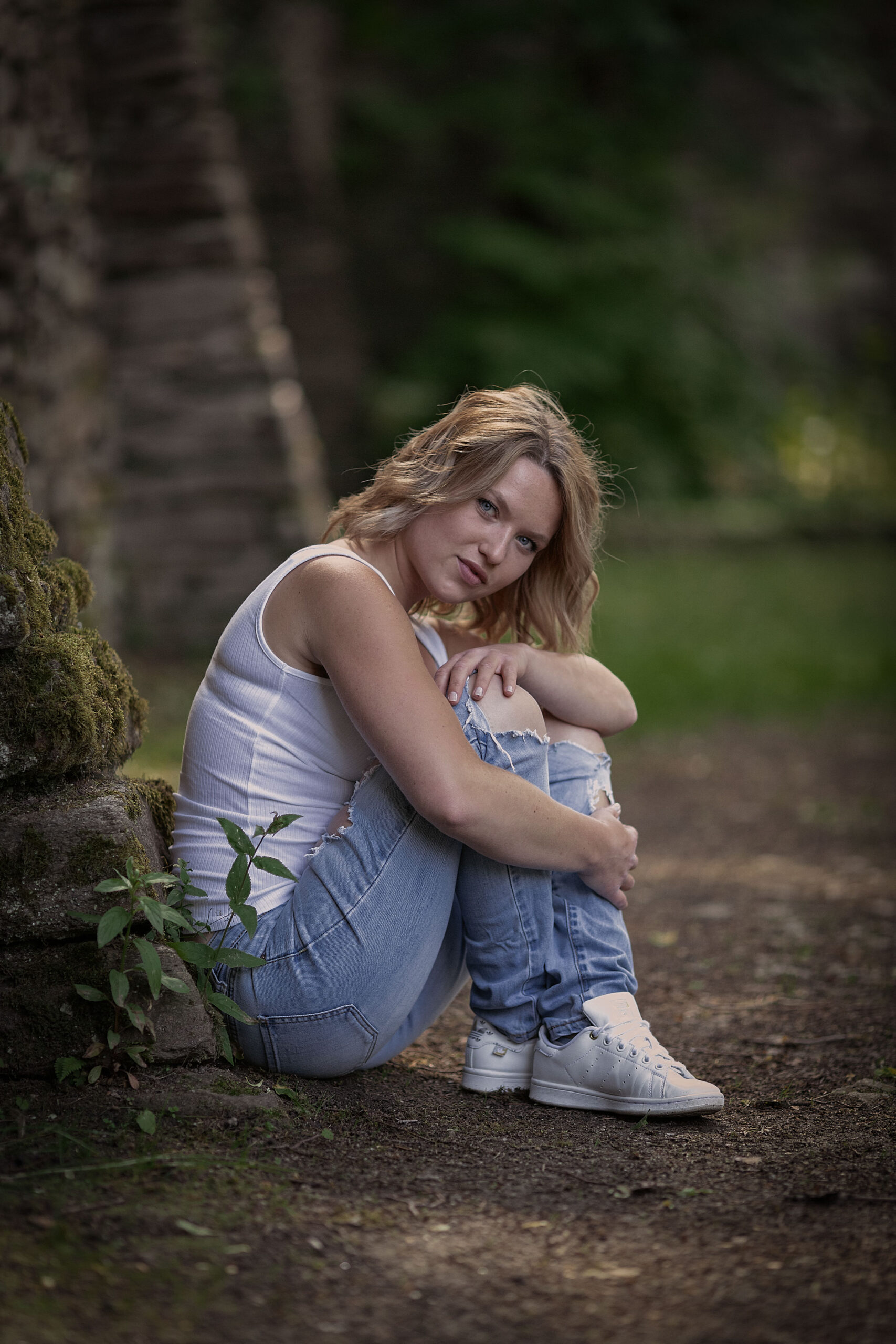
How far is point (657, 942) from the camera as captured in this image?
131 inches

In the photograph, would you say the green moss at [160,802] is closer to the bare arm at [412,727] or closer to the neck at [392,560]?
the bare arm at [412,727]

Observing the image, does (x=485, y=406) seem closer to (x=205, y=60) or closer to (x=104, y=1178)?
(x=104, y=1178)

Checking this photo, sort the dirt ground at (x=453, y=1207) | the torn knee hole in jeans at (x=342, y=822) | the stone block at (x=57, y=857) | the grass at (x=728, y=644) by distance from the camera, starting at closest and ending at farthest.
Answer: the dirt ground at (x=453, y=1207) → the stone block at (x=57, y=857) → the torn knee hole in jeans at (x=342, y=822) → the grass at (x=728, y=644)

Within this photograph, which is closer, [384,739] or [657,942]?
[384,739]

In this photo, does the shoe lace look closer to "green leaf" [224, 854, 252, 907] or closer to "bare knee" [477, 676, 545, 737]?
"bare knee" [477, 676, 545, 737]

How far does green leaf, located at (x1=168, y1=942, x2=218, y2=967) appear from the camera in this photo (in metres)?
1.82

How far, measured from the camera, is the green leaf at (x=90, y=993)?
1.73 m

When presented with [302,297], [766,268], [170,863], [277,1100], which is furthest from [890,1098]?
[766,268]

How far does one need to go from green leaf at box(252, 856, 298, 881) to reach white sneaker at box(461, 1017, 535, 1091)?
1.77 feet

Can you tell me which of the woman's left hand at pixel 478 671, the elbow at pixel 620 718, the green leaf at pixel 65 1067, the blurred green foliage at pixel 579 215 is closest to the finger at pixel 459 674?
the woman's left hand at pixel 478 671

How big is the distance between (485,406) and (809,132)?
48.5 ft

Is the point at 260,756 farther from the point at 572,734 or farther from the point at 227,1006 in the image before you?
the point at 572,734

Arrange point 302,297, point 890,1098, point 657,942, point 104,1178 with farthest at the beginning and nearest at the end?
point 302,297
point 657,942
point 890,1098
point 104,1178

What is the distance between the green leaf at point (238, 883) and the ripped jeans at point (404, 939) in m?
0.14
